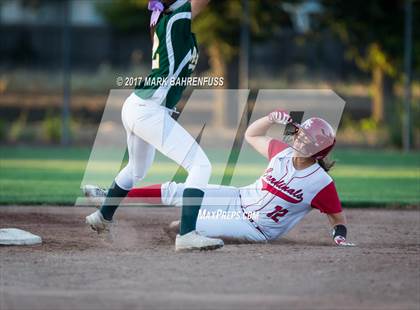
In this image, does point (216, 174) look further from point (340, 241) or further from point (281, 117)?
point (281, 117)

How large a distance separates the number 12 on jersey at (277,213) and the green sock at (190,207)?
2.86 feet

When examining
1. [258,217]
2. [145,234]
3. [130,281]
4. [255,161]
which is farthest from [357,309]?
[255,161]

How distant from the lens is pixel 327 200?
7.68 metres

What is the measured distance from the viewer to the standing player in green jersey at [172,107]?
7117mm

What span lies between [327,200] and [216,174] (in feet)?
21.6

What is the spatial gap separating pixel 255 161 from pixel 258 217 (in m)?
9.25

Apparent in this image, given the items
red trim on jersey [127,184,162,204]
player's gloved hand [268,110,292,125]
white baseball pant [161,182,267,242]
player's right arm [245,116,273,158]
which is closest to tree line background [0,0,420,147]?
player's right arm [245,116,273,158]

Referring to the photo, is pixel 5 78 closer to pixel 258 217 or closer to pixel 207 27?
pixel 207 27

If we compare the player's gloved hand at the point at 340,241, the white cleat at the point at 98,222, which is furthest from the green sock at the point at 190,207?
the player's gloved hand at the point at 340,241

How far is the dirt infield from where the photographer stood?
557 centimetres

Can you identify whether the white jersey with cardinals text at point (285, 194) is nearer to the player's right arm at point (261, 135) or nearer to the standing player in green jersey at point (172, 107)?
the player's right arm at point (261, 135)

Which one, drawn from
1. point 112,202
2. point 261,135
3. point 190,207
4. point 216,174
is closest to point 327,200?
point 261,135

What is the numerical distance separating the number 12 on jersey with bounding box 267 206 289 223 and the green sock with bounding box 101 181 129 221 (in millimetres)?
1241

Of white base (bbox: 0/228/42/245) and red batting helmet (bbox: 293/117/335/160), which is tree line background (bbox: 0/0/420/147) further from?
white base (bbox: 0/228/42/245)
